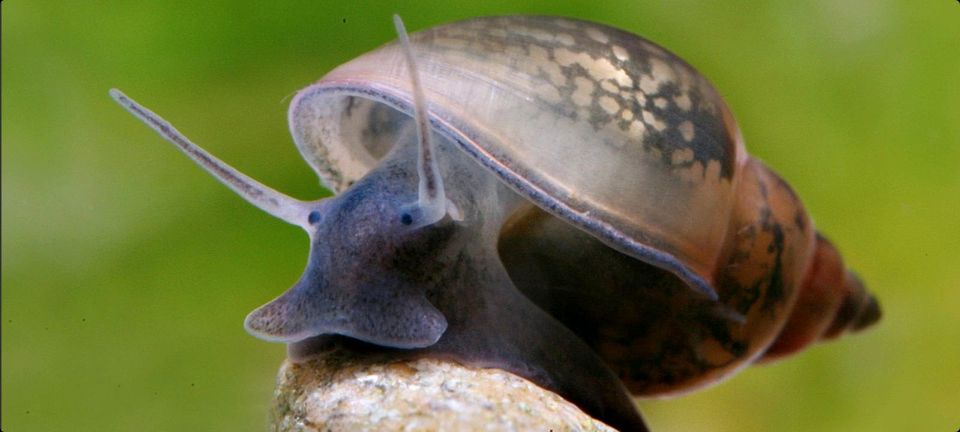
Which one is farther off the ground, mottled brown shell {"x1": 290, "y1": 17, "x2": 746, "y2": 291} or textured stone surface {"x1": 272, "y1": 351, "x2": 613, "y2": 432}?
mottled brown shell {"x1": 290, "y1": 17, "x2": 746, "y2": 291}

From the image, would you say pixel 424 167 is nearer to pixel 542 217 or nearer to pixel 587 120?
pixel 587 120

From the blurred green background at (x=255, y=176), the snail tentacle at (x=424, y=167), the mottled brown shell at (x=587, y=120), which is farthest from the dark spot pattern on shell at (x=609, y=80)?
the blurred green background at (x=255, y=176)

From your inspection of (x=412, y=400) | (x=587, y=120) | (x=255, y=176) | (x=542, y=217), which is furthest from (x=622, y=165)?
(x=255, y=176)

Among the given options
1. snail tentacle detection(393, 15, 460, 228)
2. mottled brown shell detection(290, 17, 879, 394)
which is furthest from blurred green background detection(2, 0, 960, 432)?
snail tentacle detection(393, 15, 460, 228)

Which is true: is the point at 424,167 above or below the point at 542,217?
above

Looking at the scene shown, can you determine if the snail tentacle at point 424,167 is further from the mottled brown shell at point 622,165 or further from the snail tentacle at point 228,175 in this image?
the snail tentacle at point 228,175

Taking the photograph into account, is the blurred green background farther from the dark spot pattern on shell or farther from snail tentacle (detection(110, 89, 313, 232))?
the dark spot pattern on shell
